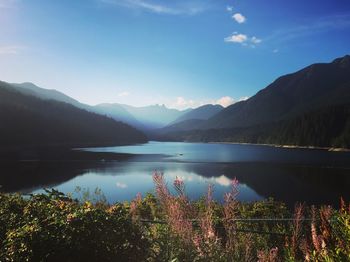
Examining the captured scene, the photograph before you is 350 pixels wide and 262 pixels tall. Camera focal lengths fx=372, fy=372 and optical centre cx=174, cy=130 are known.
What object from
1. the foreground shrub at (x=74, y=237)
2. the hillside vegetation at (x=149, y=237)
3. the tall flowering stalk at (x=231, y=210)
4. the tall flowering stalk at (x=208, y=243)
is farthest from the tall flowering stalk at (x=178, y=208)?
the foreground shrub at (x=74, y=237)

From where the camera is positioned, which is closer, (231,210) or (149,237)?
(231,210)

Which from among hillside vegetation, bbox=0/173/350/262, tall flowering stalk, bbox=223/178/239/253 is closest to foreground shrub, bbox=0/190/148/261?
hillside vegetation, bbox=0/173/350/262

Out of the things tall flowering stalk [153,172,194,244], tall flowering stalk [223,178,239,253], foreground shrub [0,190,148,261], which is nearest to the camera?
tall flowering stalk [223,178,239,253]

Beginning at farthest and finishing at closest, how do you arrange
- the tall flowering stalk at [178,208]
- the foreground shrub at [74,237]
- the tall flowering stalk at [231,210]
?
the foreground shrub at [74,237] → the tall flowering stalk at [178,208] → the tall flowering stalk at [231,210]

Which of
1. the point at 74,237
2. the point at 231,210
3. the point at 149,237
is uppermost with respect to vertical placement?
the point at 231,210

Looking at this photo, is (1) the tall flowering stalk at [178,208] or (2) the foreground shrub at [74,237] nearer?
(1) the tall flowering stalk at [178,208]

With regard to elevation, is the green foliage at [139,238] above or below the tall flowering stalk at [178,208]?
below

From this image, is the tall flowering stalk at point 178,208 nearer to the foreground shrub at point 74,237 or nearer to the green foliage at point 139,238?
the green foliage at point 139,238

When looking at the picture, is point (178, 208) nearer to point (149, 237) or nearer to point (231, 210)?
point (231, 210)

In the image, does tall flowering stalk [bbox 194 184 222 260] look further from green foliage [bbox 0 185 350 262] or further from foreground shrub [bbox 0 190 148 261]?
foreground shrub [bbox 0 190 148 261]

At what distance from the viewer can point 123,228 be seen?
5.61 metres

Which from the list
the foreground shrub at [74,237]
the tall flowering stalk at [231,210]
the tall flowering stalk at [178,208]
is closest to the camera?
the tall flowering stalk at [231,210]

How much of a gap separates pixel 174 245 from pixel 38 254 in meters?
1.83

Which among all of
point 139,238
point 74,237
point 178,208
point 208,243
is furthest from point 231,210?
point 74,237
